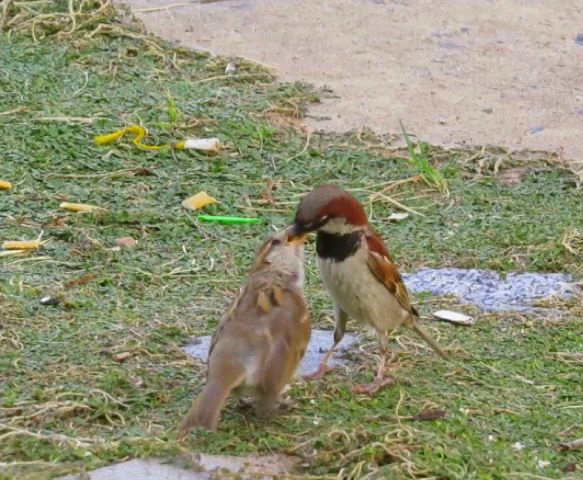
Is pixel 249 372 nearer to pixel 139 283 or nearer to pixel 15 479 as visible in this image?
pixel 15 479

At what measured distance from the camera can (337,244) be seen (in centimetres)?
613

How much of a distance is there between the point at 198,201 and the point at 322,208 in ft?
8.05

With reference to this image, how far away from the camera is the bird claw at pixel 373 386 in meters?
6.06

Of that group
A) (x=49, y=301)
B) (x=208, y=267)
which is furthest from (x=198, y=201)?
(x=49, y=301)

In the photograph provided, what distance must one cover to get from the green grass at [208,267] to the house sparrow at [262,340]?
5.9 inches

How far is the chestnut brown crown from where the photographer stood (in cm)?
594

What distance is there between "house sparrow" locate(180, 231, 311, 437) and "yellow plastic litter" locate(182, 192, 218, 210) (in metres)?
2.26

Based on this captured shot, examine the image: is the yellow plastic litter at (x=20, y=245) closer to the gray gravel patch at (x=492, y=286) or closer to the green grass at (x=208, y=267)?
the green grass at (x=208, y=267)

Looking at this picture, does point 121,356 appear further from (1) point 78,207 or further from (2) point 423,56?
(2) point 423,56

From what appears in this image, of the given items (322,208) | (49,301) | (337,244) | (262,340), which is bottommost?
(49,301)

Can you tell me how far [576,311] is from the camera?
7105mm

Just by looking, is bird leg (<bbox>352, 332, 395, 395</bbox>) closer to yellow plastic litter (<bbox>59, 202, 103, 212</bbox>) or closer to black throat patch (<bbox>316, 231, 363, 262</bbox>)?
black throat patch (<bbox>316, 231, 363, 262</bbox>)

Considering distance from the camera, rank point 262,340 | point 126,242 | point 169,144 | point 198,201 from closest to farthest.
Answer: point 262,340 → point 126,242 → point 198,201 → point 169,144

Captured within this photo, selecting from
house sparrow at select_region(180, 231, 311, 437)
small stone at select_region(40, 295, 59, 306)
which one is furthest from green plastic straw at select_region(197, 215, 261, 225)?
house sparrow at select_region(180, 231, 311, 437)
